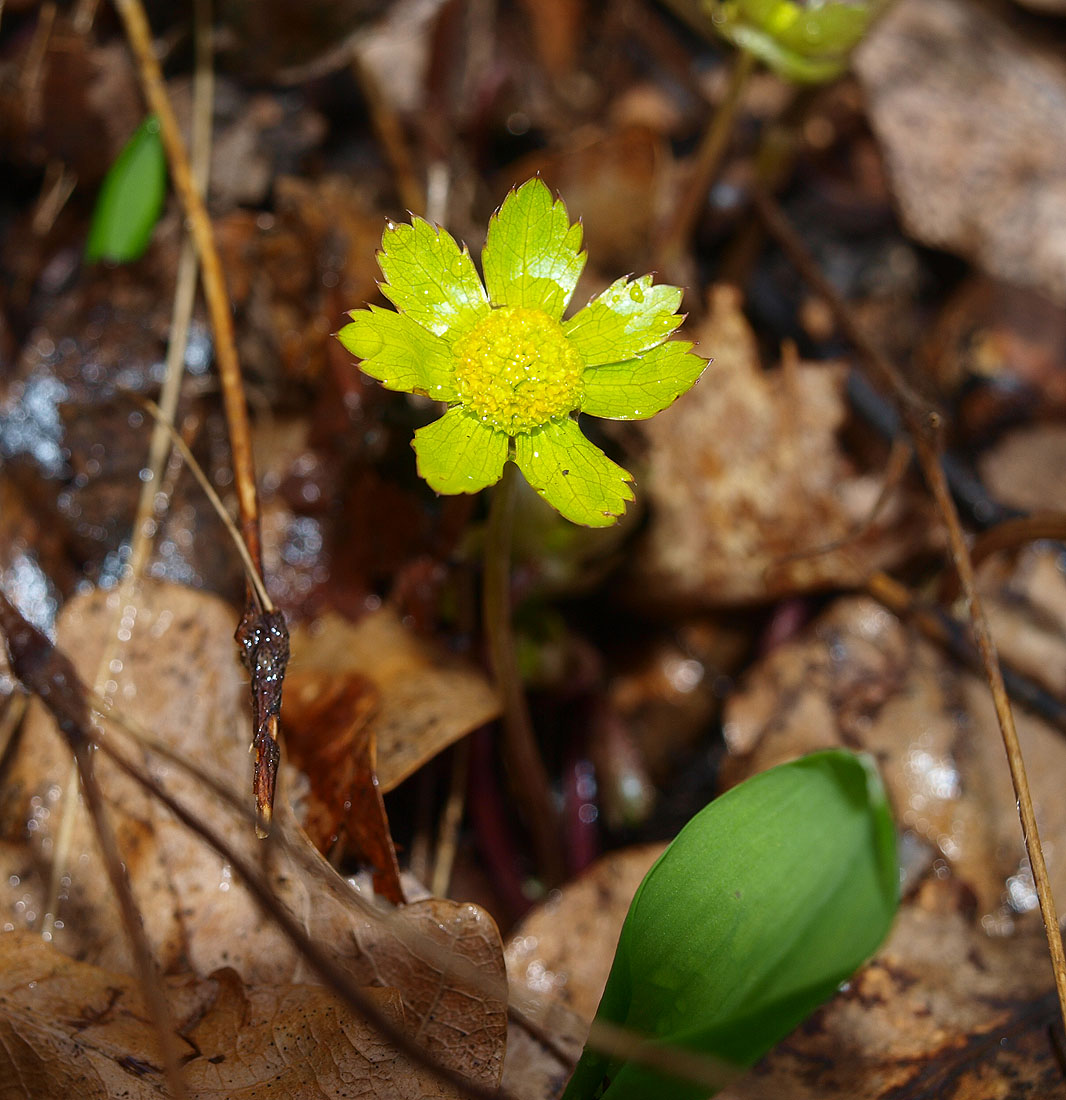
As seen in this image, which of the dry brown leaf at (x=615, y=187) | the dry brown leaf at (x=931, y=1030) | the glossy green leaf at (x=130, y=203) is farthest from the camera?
the dry brown leaf at (x=615, y=187)

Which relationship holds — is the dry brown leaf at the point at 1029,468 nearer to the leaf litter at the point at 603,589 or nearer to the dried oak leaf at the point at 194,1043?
the leaf litter at the point at 603,589

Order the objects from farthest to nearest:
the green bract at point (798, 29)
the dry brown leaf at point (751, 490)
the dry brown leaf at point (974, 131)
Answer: the dry brown leaf at point (974, 131), the dry brown leaf at point (751, 490), the green bract at point (798, 29)

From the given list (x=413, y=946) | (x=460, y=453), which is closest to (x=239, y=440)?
(x=460, y=453)

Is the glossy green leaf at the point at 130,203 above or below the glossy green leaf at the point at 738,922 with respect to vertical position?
above

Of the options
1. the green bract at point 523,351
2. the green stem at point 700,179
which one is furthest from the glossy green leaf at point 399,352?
the green stem at point 700,179

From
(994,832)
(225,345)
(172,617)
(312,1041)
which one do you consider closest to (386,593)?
(172,617)

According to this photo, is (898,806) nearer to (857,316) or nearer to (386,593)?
(386,593)

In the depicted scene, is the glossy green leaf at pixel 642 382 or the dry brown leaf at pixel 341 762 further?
the dry brown leaf at pixel 341 762

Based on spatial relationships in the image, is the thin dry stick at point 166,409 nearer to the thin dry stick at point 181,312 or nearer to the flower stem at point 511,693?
the thin dry stick at point 181,312

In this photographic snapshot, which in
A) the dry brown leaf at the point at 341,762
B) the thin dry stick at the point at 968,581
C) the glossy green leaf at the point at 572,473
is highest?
the glossy green leaf at the point at 572,473
